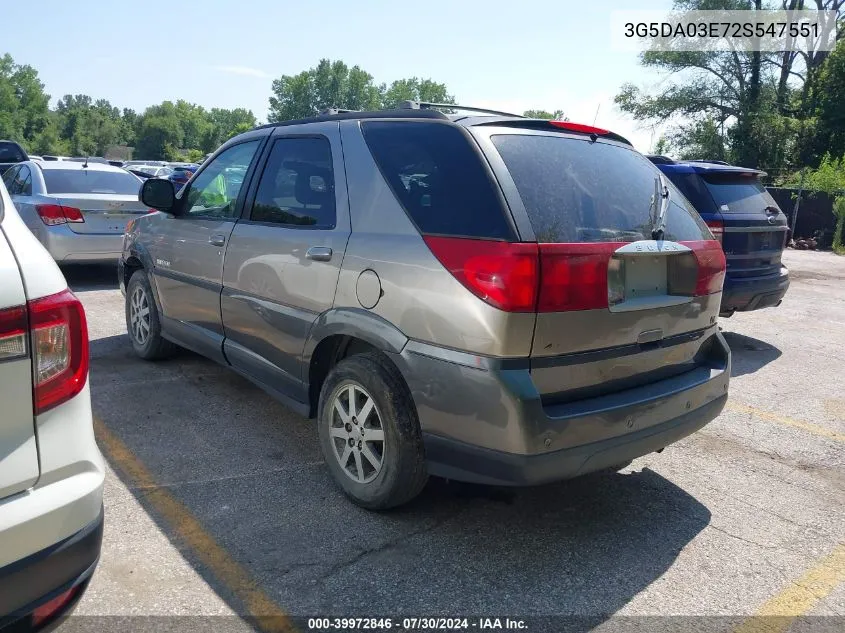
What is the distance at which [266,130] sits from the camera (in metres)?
4.38

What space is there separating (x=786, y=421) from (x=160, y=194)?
4698 mm

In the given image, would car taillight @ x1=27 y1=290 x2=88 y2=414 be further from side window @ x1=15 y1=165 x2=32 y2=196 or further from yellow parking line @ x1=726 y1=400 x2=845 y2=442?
side window @ x1=15 y1=165 x2=32 y2=196

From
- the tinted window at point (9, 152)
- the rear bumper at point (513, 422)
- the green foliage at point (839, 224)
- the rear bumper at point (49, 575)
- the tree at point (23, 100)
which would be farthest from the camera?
the tree at point (23, 100)

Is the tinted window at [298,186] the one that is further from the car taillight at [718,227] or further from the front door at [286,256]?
the car taillight at [718,227]

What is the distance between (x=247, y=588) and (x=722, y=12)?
39394 millimetres

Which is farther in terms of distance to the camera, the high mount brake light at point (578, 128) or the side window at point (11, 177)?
the side window at point (11, 177)

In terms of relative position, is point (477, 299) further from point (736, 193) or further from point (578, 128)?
point (736, 193)

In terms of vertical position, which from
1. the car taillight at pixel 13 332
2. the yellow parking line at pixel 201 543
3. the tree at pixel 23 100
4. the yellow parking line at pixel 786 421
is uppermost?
the tree at pixel 23 100

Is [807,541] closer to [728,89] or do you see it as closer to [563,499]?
[563,499]

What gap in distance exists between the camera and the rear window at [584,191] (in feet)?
9.33

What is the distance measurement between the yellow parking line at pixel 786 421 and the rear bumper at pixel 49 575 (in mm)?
4439

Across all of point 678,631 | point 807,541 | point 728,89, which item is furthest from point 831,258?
point 728,89

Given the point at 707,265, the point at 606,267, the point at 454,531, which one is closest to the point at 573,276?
the point at 606,267

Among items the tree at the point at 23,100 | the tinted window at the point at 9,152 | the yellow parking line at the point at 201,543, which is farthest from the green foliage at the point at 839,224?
the tree at the point at 23,100
